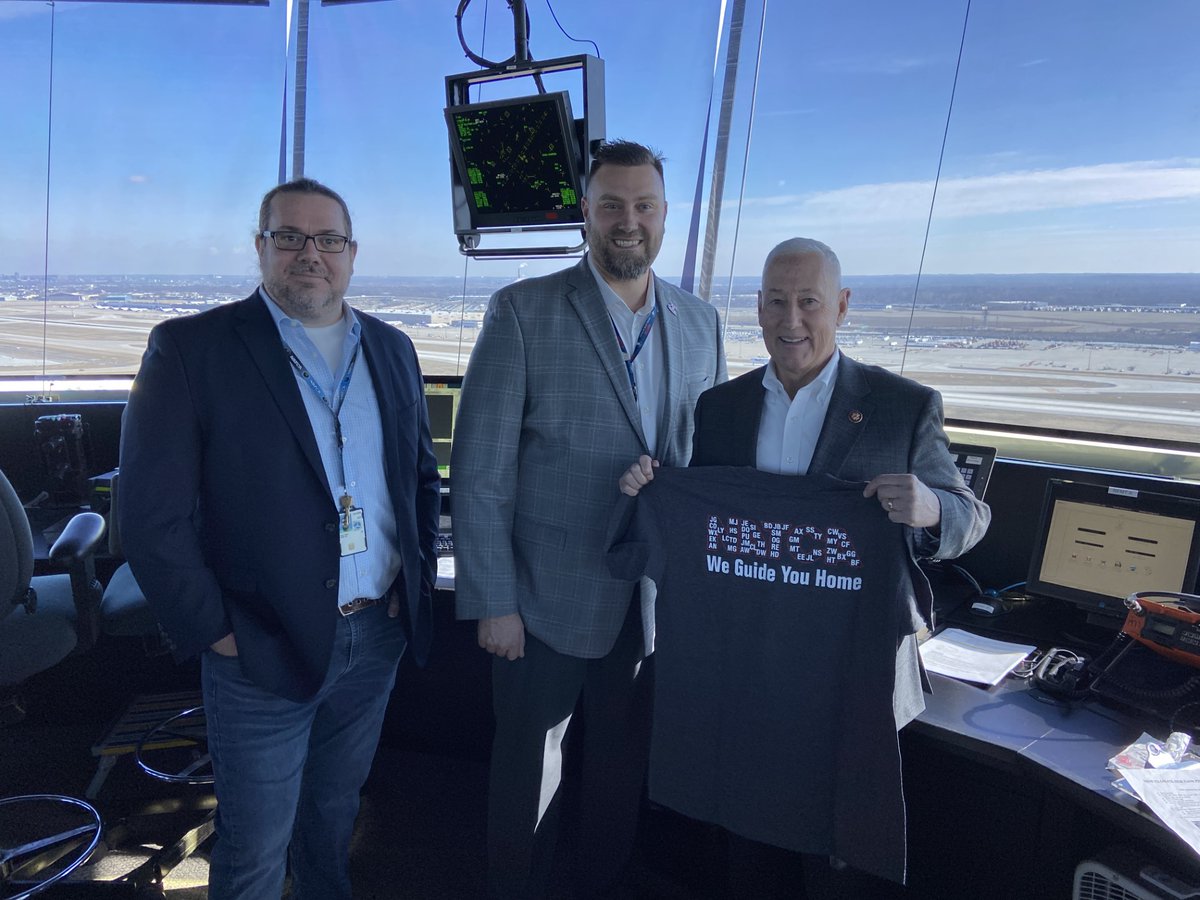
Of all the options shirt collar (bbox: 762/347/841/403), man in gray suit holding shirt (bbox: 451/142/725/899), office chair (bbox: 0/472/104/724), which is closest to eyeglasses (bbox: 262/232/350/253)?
man in gray suit holding shirt (bbox: 451/142/725/899)

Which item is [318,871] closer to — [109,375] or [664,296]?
[664,296]

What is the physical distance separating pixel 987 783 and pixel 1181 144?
9.55 feet

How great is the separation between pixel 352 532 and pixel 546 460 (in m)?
0.43

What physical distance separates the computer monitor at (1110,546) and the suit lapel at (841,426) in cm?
95

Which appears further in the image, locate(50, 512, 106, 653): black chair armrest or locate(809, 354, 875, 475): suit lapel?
locate(50, 512, 106, 653): black chair armrest

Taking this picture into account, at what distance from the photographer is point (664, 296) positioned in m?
1.79

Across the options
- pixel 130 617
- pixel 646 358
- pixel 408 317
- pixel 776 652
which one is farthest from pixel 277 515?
pixel 408 317

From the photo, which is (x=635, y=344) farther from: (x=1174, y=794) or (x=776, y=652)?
(x=1174, y=794)

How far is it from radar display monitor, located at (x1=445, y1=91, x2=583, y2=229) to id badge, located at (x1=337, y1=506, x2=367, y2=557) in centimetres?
187

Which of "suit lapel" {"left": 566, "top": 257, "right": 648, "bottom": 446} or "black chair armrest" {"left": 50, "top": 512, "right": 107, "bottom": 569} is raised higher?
"suit lapel" {"left": 566, "top": 257, "right": 648, "bottom": 446}

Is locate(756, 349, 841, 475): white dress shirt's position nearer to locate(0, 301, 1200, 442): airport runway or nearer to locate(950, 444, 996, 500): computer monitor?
locate(950, 444, 996, 500): computer monitor

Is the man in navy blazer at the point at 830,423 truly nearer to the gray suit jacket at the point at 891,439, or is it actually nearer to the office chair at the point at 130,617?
the gray suit jacket at the point at 891,439

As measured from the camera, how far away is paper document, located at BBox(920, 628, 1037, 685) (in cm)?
174

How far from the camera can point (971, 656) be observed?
1.83 meters
